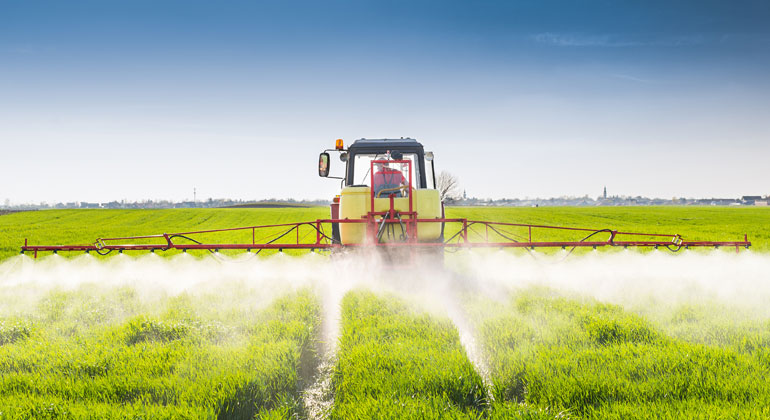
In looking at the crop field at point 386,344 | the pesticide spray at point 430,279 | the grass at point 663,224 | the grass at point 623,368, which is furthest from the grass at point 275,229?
the grass at point 623,368

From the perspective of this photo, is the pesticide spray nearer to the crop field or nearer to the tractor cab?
the crop field

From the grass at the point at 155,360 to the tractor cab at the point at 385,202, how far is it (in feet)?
6.68

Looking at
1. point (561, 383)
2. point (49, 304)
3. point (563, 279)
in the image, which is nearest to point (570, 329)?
point (561, 383)

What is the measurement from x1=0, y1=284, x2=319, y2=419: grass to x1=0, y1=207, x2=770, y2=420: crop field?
2 cm

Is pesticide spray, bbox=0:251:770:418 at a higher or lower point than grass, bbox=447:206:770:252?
higher

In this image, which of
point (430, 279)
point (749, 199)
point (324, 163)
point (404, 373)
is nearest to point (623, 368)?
point (404, 373)

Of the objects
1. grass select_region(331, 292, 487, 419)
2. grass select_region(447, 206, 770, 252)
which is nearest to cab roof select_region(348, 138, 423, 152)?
grass select_region(447, 206, 770, 252)

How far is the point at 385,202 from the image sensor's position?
308 inches

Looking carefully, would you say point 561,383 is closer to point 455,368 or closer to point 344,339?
point 455,368

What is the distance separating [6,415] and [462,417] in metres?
3.44

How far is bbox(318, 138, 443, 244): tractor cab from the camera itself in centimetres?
752

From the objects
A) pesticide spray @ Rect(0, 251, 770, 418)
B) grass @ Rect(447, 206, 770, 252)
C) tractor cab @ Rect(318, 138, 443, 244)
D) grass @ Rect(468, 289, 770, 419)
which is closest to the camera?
grass @ Rect(468, 289, 770, 419)

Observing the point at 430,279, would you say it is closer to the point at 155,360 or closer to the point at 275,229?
the point at 155,360

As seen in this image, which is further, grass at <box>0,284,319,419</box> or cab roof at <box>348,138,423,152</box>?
cab roof at <box>348,138,423,152</box>
